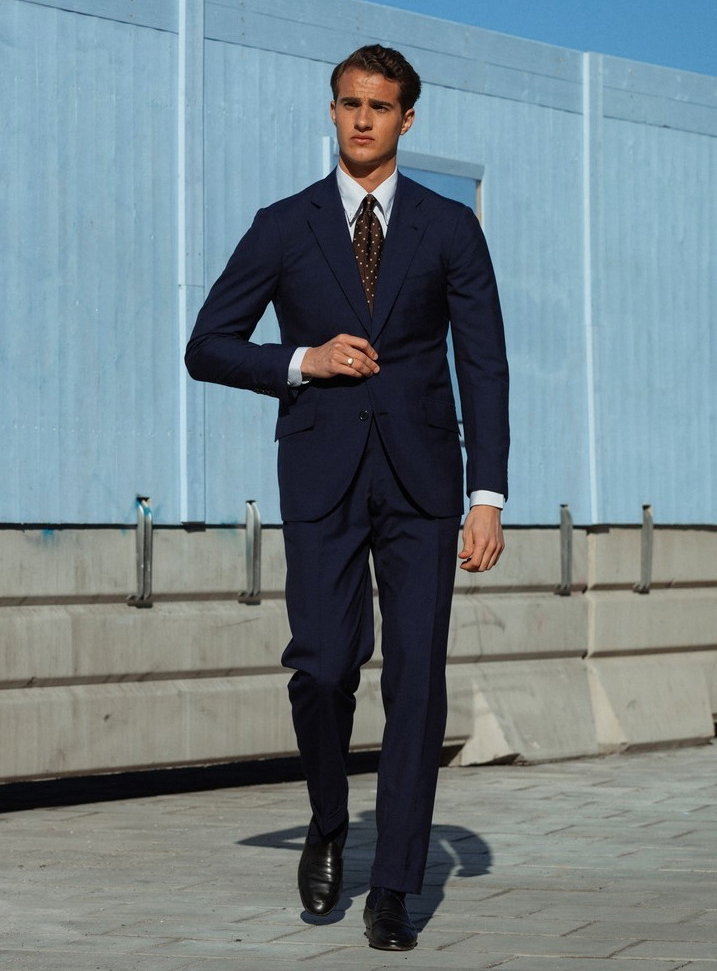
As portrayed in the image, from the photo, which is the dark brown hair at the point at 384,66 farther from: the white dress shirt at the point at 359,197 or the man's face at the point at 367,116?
the white dress shirt at the point at 359,197

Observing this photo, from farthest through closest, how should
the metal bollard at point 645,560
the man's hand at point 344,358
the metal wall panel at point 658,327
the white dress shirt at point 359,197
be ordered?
the metal wall panel at point 658,327 < the metal bollard at point 645,560 < the white dress shirt at point 359,197 < the man's hand at point 344,358

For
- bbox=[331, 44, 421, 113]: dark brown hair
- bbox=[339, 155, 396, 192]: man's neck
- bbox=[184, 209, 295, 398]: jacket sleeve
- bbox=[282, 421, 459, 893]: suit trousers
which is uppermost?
bbox=[331, 44, 421, 113]: dark brown hair

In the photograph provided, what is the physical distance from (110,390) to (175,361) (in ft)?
1.40

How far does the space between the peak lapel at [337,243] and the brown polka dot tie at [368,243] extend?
1.3 inches

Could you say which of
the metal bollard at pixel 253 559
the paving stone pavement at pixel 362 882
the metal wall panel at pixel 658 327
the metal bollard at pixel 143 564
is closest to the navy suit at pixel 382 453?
the paving stone pavement at pixel 362 882

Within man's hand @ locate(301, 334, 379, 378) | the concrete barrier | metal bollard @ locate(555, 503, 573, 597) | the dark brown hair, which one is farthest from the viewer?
metal bollard @ locate(555, 503, 573, 597)

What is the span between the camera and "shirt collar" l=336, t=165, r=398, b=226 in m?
5.20

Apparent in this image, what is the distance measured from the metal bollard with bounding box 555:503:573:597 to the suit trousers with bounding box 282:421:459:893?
18.4 feet

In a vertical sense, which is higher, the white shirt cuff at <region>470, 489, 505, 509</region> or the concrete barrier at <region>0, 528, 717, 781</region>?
the white shirt cuff at <region>470, 489, 505, 509</region>

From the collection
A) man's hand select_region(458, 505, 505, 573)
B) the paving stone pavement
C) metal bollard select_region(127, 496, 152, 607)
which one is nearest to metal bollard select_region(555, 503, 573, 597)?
the paving stone pavement

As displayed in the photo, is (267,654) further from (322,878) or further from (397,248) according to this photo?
(397,248)

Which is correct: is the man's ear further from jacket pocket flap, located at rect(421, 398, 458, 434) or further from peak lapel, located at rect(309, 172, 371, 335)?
jacket pocket flap, located at rect(421, 398, 458, 434)

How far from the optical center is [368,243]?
516cm

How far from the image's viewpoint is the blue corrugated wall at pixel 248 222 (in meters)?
8.73
